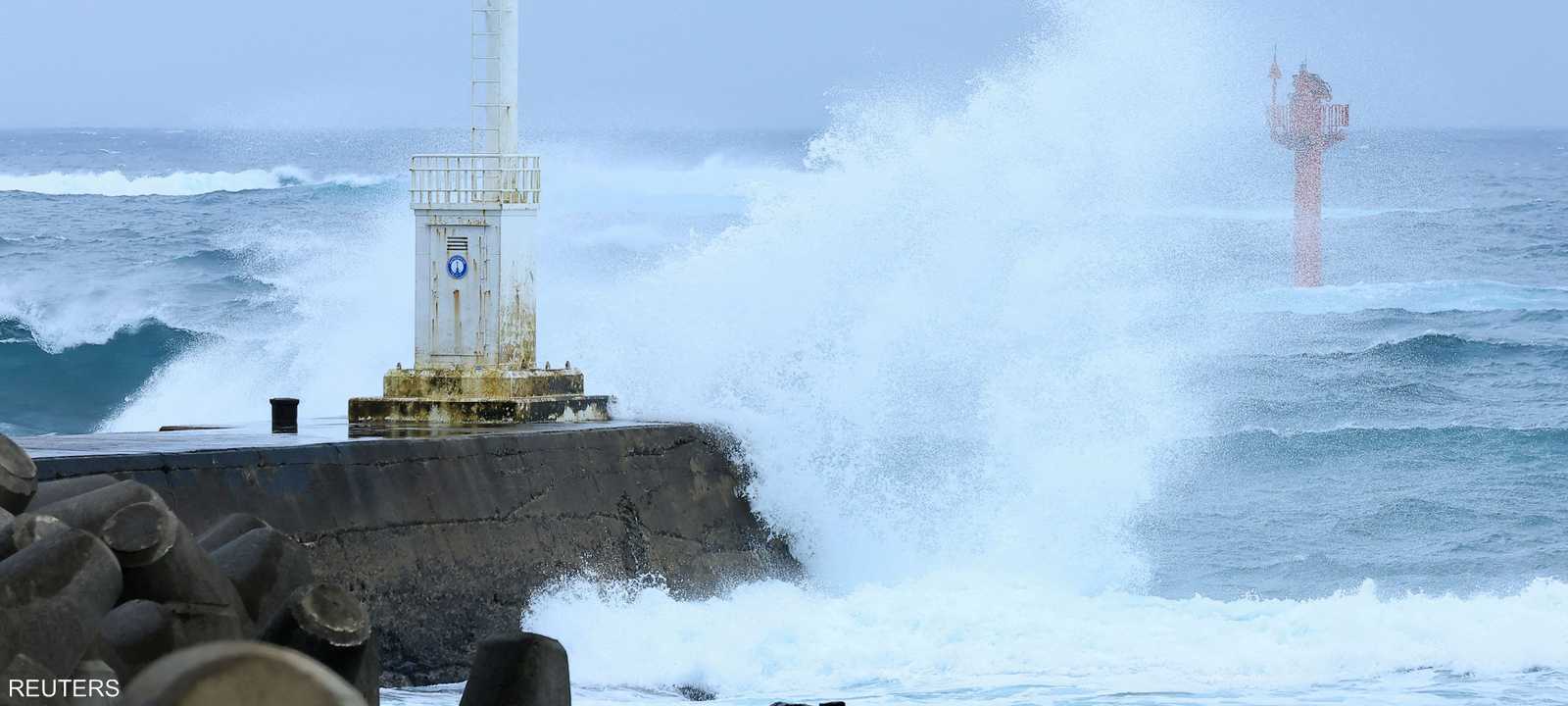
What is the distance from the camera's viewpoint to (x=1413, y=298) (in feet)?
97.1

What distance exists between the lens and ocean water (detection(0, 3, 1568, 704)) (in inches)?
364

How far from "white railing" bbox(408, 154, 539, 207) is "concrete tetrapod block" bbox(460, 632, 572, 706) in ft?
19.5

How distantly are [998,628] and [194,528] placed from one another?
378 cm

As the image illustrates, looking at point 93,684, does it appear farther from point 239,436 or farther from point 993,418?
point 993,418

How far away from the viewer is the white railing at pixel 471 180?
11.2 meters

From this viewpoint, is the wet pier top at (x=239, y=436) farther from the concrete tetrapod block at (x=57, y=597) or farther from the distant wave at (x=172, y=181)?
the distant wave at (x=172, y=181)

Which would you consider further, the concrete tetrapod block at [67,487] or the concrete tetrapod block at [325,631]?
the concrete tetrapod block at [67,487]

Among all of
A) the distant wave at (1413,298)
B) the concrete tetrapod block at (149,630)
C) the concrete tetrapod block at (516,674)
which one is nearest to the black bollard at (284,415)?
the concrete tetrapod block at (149,630)

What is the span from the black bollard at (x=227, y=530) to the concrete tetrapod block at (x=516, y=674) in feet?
6.13

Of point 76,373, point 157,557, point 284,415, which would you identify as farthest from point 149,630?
point 76,373

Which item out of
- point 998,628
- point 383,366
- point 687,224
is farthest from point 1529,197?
point 998,628

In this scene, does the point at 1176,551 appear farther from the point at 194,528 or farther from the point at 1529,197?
the point at 1529,197

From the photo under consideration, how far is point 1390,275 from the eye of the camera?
33.8m

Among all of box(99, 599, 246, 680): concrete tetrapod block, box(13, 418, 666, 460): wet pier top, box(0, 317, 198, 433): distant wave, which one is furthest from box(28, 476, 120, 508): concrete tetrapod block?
box(0, 317, 198, 433): distant wave
